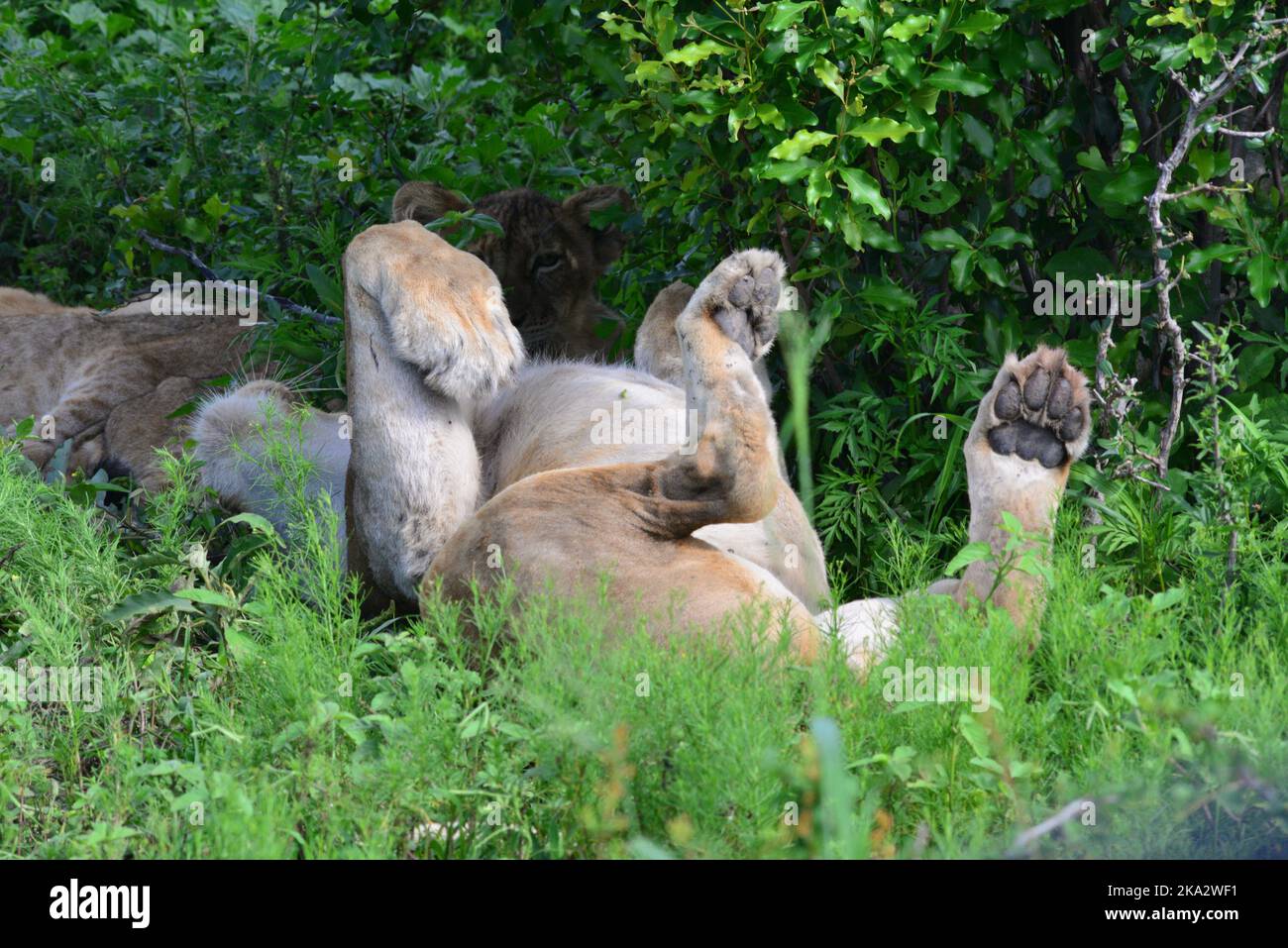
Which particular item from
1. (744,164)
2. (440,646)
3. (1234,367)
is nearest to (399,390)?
(440,646)

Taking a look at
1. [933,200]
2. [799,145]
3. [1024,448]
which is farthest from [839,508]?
[799,145]

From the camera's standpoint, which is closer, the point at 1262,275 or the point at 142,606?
the point at 142,606

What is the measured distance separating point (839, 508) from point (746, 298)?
0.76 metres

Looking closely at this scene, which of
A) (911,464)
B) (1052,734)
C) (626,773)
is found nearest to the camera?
(626,773)

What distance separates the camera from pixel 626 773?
2.68m

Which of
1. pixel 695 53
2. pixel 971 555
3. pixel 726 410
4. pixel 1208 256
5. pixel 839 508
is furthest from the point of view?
pixel 839 508

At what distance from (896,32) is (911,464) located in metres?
1.30

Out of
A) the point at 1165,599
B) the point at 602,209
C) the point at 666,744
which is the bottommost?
the point at 666,744

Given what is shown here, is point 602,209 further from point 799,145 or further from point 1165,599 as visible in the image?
point 1165,599

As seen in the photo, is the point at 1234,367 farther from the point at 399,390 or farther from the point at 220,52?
the point at 220,52

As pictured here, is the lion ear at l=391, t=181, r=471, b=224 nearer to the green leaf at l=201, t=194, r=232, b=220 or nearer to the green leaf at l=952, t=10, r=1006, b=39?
the green leaf at l=201, t=194, r=232, b=220

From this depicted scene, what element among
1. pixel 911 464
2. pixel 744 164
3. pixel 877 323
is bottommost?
pixel 911 464

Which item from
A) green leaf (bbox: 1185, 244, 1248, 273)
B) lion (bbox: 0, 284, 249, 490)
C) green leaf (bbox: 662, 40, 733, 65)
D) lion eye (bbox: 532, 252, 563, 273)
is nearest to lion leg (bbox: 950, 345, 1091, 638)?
green leaf (bbox: 1185, 244, 1248, 273)

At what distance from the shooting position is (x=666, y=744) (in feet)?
9.24
